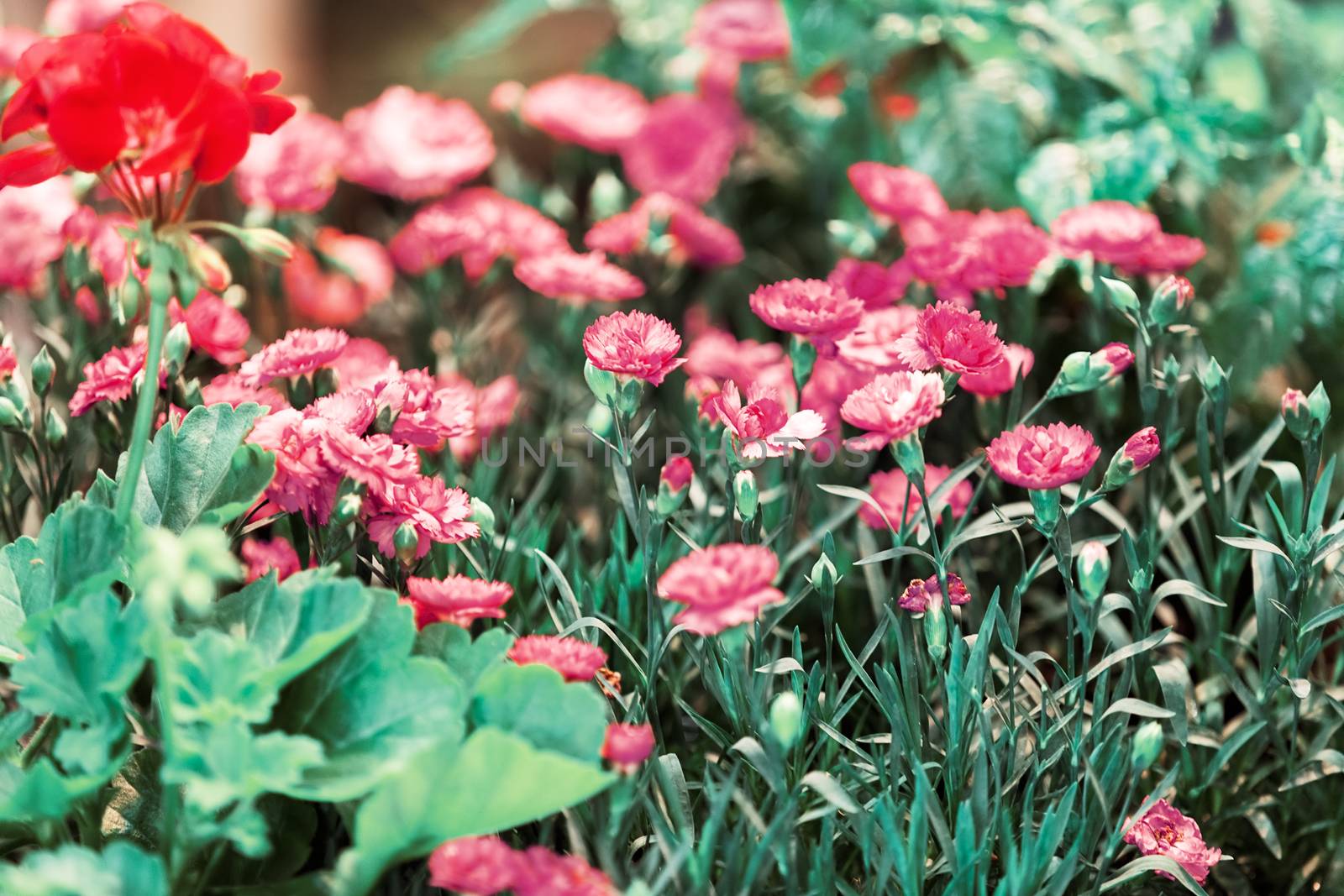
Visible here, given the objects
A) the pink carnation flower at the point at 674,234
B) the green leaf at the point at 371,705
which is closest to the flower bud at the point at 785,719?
the green leaf at the point at 371,705

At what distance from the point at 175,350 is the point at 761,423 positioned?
1.20ft

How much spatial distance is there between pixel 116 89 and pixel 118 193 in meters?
0.05

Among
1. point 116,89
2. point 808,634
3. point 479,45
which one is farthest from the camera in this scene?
point 479,45

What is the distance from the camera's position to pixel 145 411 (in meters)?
0.53

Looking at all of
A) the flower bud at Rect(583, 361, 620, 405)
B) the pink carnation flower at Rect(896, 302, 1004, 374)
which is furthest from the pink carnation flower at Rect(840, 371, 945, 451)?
the flower bud at Rect(583, 361, 620, 405)

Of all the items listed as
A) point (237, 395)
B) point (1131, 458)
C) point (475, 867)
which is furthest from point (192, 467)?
point (1131, 458)

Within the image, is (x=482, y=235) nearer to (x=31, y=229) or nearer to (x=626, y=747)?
(x=31, y=229)

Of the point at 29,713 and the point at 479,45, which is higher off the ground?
the point at 479,45

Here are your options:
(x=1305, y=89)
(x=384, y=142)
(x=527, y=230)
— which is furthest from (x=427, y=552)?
(x=1305, y=89)

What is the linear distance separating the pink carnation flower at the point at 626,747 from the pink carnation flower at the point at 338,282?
0.74m

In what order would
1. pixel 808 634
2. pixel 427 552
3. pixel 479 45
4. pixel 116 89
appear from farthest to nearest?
pixel 479 45, pixel 808 634, pixel 427 552, pixel 116 89

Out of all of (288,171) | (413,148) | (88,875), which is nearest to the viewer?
(88,875)

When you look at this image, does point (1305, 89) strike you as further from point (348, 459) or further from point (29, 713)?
point (29, 713)

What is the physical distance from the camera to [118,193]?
54 cm
